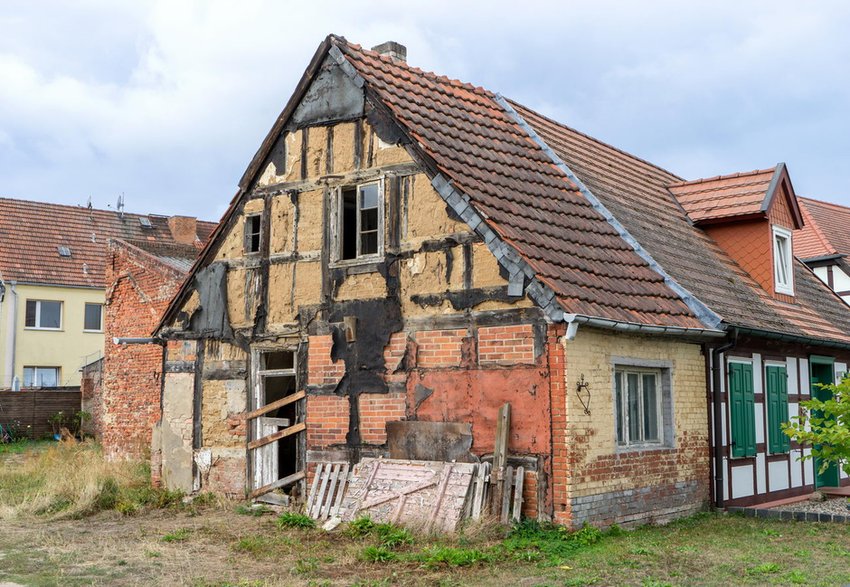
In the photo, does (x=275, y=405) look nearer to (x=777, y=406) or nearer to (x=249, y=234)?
(x=249, y=234)

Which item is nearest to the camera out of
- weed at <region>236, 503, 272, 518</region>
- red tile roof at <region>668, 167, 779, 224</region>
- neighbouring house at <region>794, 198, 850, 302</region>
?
weed at <region>236, 503, 272, 518</region>

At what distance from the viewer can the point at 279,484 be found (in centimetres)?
1388

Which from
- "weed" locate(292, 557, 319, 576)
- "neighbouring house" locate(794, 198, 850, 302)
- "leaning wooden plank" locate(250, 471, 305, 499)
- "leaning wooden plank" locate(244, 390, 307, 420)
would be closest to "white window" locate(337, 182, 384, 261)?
"leaning wooden plank" locate(244, 390, 307, 420)

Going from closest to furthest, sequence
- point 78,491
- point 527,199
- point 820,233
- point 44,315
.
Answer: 1. point 527,199
2. point 78,491
3. point 820,233
4. point 44,315

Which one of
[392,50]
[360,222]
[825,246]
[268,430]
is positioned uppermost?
[392,50]

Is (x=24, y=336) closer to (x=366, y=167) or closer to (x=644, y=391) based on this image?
(x=366, y=167)

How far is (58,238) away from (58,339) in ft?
12.5

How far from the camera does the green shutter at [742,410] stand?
46.1 ft

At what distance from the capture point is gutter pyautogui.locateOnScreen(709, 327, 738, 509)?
13.5m

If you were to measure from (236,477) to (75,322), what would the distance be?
21973mm

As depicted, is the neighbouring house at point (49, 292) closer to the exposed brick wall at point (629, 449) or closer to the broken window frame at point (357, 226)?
the broken window frame at point (357, 226)

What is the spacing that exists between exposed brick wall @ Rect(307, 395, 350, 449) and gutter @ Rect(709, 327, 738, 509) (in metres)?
5.18

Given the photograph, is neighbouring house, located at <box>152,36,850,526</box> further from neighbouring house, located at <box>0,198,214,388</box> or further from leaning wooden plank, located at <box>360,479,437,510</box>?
neighbouring house, located at <box>0,198,214,388</box>

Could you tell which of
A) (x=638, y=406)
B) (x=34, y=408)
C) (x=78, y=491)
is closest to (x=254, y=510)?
(x=78, y=491)
